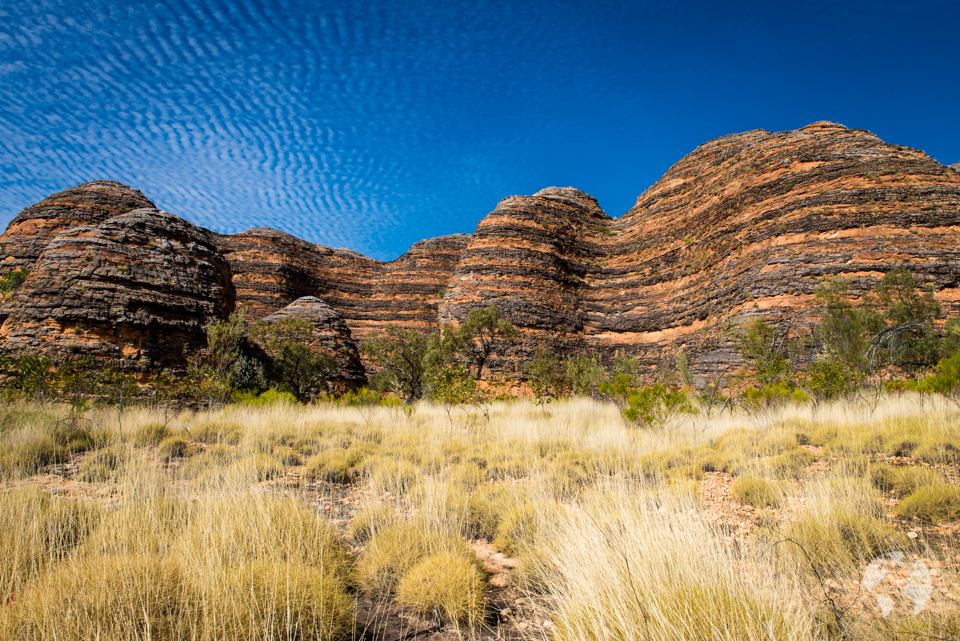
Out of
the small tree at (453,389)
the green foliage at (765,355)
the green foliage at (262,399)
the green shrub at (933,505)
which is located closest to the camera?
the green shrub at (933,505)

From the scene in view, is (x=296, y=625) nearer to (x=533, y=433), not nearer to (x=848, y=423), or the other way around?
(x=533, y=433)

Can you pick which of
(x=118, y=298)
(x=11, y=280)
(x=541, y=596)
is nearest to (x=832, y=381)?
(x=541, y=596)

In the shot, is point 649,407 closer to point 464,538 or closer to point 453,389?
point 464,538

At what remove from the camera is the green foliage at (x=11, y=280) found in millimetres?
21648

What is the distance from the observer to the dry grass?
2197 mm

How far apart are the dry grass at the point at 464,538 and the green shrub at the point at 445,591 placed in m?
0.01

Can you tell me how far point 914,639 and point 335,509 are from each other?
496 centimetres

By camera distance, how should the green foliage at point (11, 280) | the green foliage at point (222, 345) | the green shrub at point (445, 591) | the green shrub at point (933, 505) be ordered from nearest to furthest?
the green shrub at point (445, 591)
the green shrub at point (933, 505)
the green foliage at point (222, 345)
the green foliage at point (11, 280)

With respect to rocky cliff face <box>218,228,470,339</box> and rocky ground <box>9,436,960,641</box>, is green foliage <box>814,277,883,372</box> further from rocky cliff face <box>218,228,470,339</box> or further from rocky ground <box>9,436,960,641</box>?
rocky cliff face <box>218,228,470,339</box>

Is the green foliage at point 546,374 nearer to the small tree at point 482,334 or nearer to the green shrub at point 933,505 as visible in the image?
the small tree at point 482,334

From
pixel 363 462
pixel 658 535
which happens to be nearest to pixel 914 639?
pixel 658 535

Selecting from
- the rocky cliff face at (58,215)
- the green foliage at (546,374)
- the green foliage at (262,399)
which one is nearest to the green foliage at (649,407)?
the green foliage at (262,399)

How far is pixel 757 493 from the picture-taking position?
4457 mm

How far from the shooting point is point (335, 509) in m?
4.89
